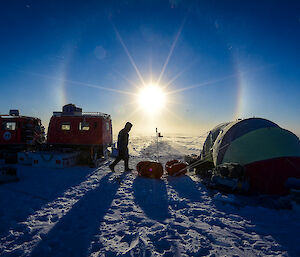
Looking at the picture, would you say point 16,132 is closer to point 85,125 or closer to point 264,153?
point 85,125

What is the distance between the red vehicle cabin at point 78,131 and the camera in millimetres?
10344

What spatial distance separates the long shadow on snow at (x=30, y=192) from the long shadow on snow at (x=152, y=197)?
2.45 m

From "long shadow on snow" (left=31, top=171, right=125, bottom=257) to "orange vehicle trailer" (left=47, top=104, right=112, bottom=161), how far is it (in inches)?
227

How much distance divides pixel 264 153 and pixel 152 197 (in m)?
3.99

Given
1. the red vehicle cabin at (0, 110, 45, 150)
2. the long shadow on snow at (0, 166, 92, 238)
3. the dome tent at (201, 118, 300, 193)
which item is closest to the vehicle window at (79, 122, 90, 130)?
the long shadow on snow at (0, 166, 92, 238)

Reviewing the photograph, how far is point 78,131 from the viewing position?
412 inches

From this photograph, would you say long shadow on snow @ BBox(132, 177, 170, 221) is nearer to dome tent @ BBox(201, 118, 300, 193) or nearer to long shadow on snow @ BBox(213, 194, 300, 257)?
long shadow on snow @ BBox(213, 194, 300, 257)

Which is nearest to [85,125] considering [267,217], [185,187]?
[185,187]

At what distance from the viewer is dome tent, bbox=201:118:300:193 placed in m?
5.09

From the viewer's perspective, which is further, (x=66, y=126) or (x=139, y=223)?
(x=66, y=126)

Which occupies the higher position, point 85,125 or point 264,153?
point 85,125

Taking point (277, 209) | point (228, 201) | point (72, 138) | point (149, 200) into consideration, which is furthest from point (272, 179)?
point (72, 138)

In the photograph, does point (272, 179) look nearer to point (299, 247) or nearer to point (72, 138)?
point (299, 247)

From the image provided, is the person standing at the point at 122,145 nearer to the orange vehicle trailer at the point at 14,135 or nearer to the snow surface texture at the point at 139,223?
the snow surface texture at the point at 139,223
